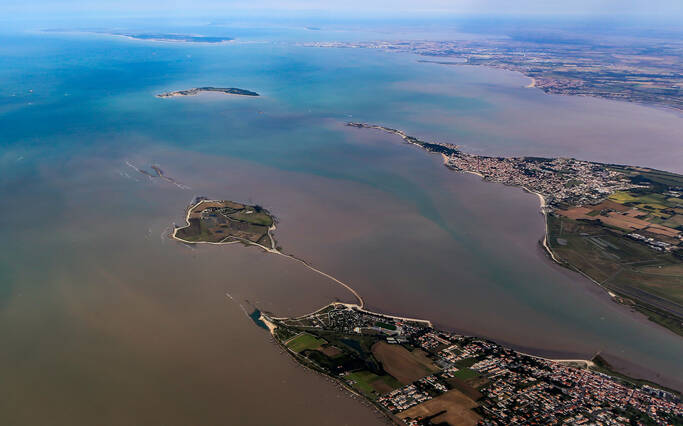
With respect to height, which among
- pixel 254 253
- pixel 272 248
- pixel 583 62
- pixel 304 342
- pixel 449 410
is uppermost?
pixel 583 62

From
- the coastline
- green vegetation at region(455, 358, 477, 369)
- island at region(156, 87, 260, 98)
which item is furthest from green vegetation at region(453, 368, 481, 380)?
island at region(156, 87, 260, 98)

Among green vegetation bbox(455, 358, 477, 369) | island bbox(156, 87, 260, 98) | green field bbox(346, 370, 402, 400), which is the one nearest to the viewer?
green field bbox(346, 370, 402, 400)

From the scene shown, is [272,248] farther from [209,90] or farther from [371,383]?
[209,90]

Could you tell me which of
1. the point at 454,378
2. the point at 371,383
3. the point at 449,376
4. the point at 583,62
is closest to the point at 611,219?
the point at 454,378

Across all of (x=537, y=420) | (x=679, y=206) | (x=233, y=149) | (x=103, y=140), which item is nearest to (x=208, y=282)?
(x=537, y=420)

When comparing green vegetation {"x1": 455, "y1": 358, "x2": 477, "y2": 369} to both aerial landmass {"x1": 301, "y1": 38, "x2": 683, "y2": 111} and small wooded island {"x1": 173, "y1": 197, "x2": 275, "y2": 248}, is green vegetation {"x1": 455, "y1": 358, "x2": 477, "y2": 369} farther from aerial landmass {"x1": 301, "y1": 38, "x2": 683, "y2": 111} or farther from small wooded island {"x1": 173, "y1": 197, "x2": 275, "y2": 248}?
aerial landmass {"x1": 301, "y1": 38, "x2": 683, "y2": 111}
